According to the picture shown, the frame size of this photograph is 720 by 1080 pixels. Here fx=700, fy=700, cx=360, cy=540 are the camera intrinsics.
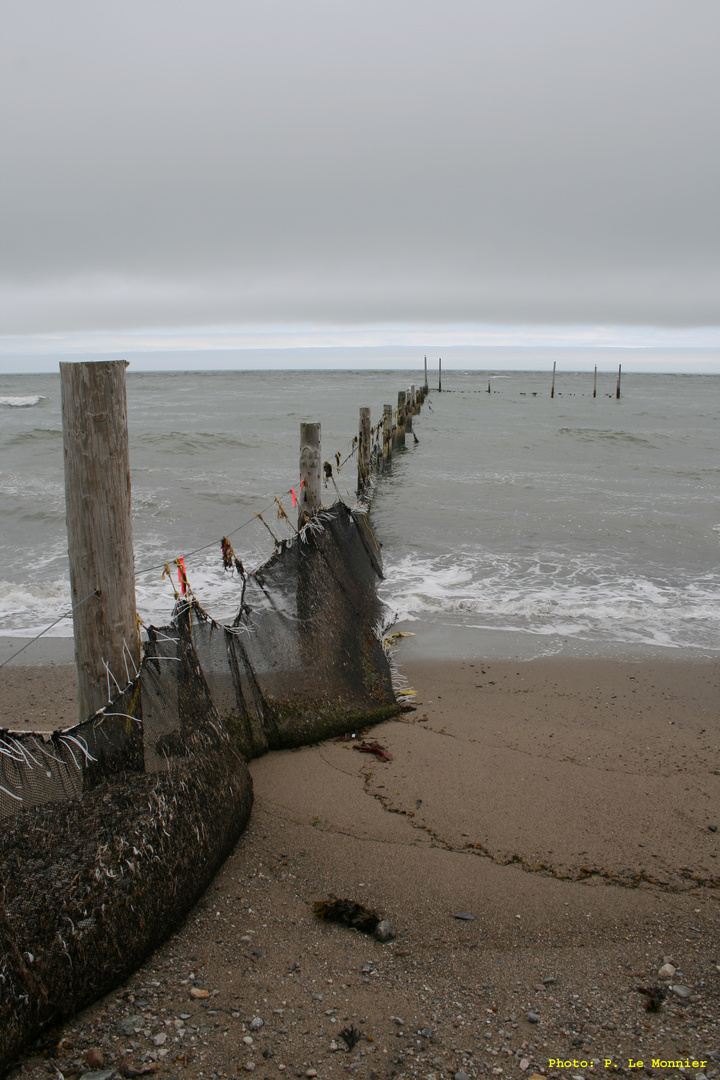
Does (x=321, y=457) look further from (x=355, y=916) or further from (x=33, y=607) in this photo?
(x=355, y=916)

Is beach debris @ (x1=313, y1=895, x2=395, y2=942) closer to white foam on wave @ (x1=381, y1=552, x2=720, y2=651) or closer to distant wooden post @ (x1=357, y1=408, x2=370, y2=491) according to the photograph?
white foam on wave @ (x1=381, y1=552, x2=720, y2=651)

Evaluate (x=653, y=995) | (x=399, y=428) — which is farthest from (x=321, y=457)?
(x=653, y=995)

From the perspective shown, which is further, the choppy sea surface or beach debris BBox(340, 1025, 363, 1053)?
the choppy sea surface

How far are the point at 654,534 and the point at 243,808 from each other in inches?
408

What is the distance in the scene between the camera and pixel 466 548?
37.0ft

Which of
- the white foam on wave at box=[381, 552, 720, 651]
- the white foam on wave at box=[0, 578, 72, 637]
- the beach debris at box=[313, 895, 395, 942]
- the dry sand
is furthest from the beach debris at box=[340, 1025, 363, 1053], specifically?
the white foam on wave at box=[0, 578, 72, 637]

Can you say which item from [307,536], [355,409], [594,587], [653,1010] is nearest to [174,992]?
[653,1010]

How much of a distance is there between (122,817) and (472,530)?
33.9 ft

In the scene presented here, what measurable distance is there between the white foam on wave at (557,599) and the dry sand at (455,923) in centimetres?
244

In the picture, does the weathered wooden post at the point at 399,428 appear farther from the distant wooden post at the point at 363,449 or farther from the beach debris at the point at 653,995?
the beach debris at the point at 653,995

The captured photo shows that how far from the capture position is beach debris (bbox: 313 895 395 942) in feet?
9.94

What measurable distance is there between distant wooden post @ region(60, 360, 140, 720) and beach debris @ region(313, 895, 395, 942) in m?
1.40

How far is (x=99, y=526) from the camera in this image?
321cm

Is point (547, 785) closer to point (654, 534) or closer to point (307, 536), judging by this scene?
point (307, 536)
